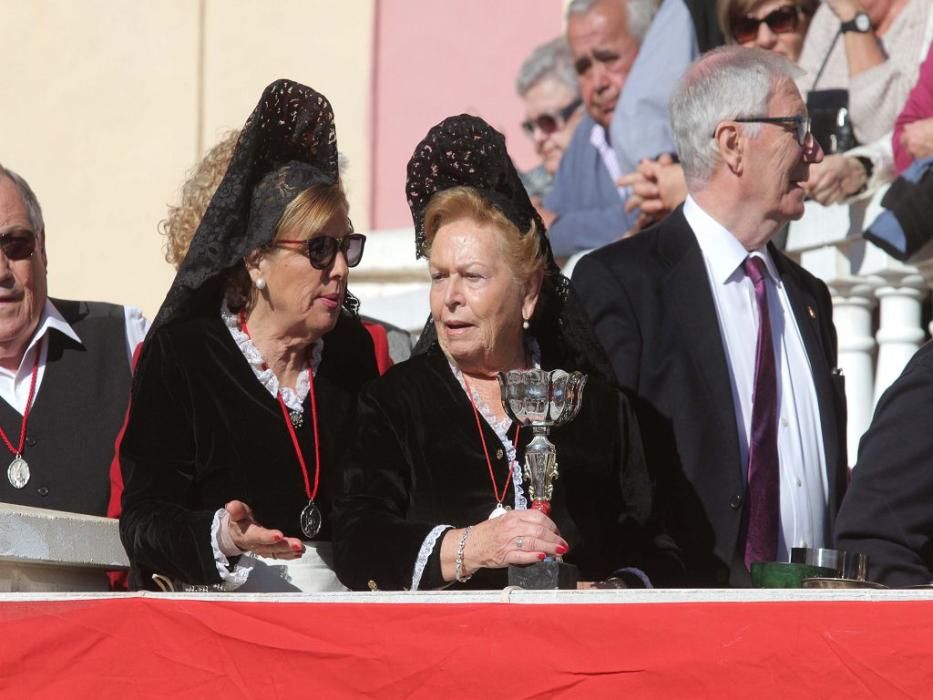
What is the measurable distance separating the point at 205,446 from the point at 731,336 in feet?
4.28

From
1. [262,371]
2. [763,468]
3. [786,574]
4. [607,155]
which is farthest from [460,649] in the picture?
[607,155]

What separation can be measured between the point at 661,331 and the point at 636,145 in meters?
2.72

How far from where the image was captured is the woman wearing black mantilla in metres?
4.02

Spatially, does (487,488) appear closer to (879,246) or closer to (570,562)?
(570,562)

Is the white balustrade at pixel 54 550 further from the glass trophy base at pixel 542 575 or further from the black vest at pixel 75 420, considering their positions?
the glass trophy base at pixel 542 575

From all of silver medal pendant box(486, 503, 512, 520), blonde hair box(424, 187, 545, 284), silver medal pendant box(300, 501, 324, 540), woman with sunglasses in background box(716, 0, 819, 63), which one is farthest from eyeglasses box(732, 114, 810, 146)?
woman with sunglasses in background box(716, 0, 819, 63)

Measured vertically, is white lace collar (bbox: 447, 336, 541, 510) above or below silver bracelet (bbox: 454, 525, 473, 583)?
above

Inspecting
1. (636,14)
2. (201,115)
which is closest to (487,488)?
(636,14)

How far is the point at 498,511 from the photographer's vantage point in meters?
3.93

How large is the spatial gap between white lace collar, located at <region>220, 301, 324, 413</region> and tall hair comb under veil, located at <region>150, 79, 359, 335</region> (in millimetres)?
50

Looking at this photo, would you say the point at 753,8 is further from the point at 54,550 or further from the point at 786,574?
the point at 54,550

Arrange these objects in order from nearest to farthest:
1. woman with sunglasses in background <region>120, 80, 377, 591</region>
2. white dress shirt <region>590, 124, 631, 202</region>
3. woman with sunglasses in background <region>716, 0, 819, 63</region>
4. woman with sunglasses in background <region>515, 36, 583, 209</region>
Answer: woman with sunglasses in background <region>120, 80, 377, 591</region>, woman with sunglasses in background <region>716, 0, 819, 63</region>, white dress shirt <region>590, 124, 631, 202</region>, woman with sunglasses in background <region>515, 36, 583, 209</region>

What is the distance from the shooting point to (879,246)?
237 inches

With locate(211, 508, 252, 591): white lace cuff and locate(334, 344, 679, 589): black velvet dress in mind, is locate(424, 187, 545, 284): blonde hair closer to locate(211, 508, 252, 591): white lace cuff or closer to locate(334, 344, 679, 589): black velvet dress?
locate(334, 344, 679, 589): black velvet dress
